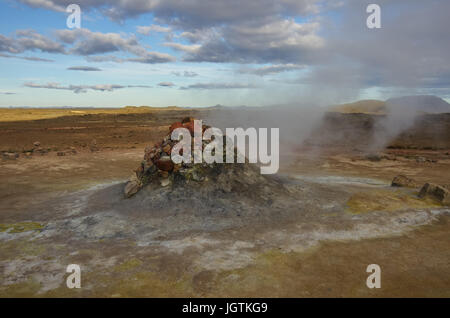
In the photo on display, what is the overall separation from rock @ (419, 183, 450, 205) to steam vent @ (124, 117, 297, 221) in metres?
3.57

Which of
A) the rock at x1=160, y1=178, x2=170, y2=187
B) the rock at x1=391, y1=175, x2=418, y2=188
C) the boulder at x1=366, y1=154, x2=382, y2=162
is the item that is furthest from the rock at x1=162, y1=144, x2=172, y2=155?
the boulder at x1=366, y1=154, x2=382, y2=162

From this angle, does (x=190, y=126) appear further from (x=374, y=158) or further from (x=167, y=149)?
(x=374, y=158)

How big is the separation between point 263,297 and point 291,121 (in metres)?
17.0

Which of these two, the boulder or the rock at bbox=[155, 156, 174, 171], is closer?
the rock at bbox=[155, 156, 174, 171]

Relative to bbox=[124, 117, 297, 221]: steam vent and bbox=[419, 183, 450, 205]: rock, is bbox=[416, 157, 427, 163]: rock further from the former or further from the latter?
bbox=[124, 117, 297, 221]: steam vent

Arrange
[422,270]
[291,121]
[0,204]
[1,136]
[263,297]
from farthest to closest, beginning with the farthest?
[1,136] < [291,121] < [0,204] < [422,270] < [263,297]

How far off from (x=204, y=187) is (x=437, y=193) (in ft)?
19.9

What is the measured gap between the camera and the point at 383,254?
5.52m

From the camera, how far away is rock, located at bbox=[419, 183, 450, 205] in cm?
815

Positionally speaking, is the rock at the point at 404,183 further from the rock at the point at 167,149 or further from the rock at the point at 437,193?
the rock at the point at 167,149

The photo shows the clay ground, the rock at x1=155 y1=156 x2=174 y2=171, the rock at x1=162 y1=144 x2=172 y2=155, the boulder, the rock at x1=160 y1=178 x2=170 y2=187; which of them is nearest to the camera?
the clay ground

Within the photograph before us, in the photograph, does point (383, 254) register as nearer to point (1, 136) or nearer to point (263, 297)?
point (263, 297)
